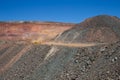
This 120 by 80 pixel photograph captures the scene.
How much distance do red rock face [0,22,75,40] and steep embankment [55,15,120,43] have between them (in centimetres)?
1935

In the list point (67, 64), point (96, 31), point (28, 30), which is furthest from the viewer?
point (28, 30)

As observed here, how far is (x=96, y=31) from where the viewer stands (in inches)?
1503

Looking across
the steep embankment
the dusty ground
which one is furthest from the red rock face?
the dusty ground

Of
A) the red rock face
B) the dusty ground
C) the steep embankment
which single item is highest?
the red rock face

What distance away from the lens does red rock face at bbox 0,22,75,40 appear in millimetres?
61653

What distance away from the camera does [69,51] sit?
2867cm

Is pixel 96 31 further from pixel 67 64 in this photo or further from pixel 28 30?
pixel 28 30

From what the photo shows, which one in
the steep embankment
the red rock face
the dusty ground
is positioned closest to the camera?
the dusty ground

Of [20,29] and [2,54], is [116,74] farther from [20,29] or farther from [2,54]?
[20,29]

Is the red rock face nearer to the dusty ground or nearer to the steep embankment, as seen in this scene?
the steep embankment

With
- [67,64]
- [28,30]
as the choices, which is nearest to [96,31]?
[67,64]

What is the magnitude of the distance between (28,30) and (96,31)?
91.3ft

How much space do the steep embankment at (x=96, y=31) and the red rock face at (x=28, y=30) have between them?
19353 millimetres

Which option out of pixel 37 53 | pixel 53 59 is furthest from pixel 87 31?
pixel 53 59
